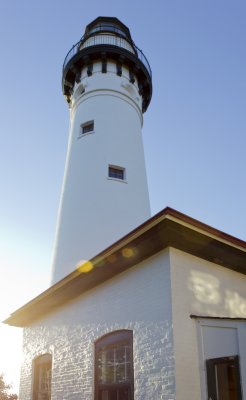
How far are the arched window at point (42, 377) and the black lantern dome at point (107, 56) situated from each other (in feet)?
33.9

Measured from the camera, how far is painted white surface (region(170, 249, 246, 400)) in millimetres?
6176

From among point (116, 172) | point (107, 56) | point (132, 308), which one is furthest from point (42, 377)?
point (107, 56)

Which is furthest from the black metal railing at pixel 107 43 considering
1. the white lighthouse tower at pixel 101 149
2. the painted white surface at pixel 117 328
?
the painted white surface at pixel 117 328

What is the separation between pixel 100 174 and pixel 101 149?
98cm

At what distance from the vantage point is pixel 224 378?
6562 millimetres

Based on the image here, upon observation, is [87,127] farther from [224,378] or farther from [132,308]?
[224,378]

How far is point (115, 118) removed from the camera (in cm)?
1462

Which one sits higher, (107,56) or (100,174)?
(107,56)

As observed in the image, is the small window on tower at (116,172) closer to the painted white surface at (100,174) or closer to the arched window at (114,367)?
the painted white surface at (100,174)

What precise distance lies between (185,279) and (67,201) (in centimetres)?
723

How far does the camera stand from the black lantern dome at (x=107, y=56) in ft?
53.9

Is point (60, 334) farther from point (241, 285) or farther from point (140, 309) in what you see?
point (241, 285)

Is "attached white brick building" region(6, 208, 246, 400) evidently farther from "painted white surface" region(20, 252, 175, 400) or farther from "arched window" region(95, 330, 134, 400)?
"arched window" region(95, 330, 134, 400)

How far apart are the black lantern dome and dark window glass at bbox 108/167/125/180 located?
446 cm
